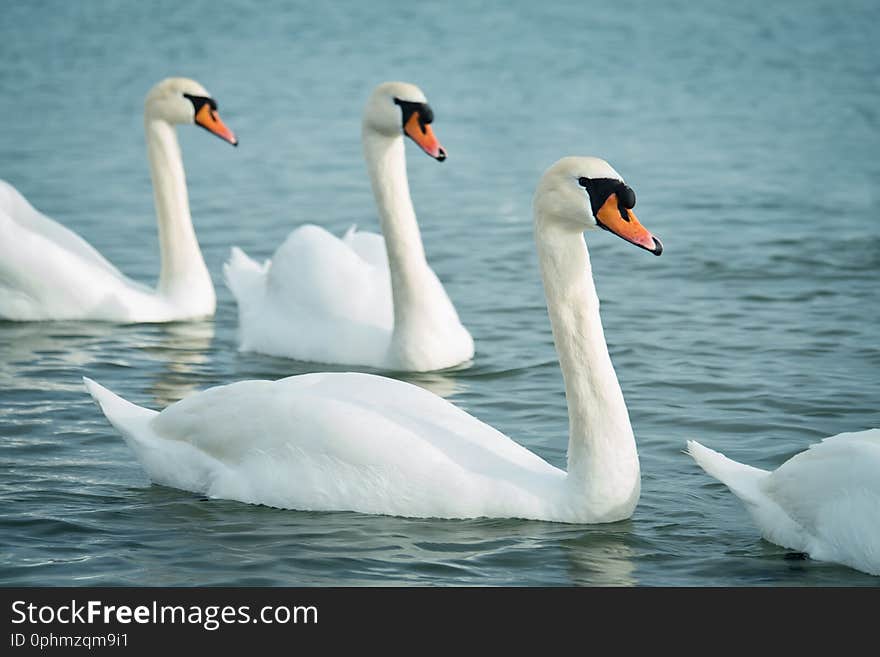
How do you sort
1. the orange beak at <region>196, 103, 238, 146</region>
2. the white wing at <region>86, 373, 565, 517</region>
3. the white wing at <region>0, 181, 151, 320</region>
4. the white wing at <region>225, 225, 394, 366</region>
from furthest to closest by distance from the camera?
the orange beak at <region>196, 103, 238, 146</region> < the white wing at <region>0, 181, 151, 320</region> < the white wing at <region>225, 225, 394, 366</region> < the white wing at <region>86, 373, 565, 517</region>


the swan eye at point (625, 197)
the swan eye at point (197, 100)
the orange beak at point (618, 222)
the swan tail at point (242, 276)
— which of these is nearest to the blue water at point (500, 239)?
the swan tail at point (242, 276)

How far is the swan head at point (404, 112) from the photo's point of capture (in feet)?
34.0

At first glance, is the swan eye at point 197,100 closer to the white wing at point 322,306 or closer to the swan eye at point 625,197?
the white wing at point 322,306

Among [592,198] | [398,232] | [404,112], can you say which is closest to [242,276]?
[398,232]

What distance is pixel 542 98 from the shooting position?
24656 mm

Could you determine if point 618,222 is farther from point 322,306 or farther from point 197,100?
point 197,100

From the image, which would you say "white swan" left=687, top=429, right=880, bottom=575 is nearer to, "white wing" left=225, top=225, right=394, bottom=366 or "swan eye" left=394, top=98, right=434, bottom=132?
"swan eye" left=394, top=98, right=434, bottom=132

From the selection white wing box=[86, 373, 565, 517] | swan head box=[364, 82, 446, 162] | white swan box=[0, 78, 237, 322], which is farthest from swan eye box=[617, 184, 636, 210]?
white swan box=[0, 78, 237, 322]

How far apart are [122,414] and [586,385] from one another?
2.22 metres

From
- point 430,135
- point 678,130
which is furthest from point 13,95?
point 430,135

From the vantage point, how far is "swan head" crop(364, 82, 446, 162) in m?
10.4

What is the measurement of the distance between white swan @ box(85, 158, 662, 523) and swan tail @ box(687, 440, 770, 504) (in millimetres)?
265

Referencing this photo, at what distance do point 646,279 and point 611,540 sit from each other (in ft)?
20.3

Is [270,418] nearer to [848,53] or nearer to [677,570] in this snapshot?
[677,570]
